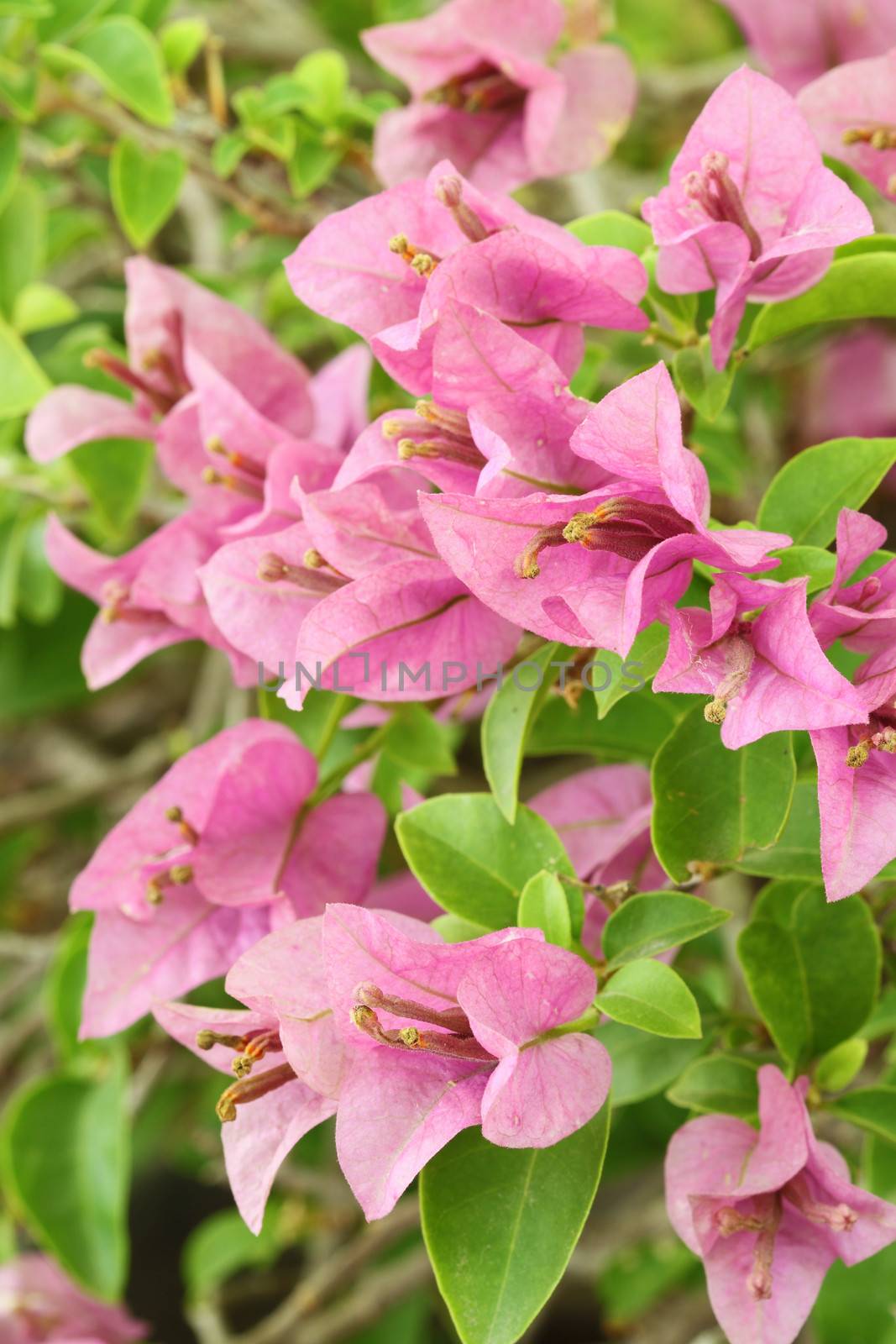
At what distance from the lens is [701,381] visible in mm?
585

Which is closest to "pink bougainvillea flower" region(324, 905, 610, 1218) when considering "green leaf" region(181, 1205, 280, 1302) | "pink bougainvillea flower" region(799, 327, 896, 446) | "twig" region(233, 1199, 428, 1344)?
"twig" region(233, 1199, 428, 1344)

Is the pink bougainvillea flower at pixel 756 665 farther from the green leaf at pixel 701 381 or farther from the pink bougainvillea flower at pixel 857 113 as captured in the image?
the pink bougainvillea flower at pixel 857 113

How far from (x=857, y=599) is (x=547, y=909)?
6.9 inches

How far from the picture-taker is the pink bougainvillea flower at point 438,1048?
18.6 inches

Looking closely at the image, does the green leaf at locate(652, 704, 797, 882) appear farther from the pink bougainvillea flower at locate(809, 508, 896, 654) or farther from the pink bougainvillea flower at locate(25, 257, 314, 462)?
the pink bougainvillea flower at locate(25, 257, 314, 462)

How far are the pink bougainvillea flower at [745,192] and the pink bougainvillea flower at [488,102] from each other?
246mm

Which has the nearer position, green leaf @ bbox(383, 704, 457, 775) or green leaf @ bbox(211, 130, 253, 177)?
green leaf @ bbox(383, 704, 457, 775)

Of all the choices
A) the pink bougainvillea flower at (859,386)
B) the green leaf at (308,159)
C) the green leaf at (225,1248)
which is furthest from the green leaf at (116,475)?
the pink bougainvillea flower at (859,386)

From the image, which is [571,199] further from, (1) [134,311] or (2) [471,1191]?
(2) [471,1191]

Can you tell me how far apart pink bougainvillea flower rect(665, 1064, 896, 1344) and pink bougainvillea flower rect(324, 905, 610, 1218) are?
0.27ft

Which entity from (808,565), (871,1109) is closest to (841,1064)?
(871,1109)

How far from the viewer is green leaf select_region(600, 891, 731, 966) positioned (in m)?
0.53

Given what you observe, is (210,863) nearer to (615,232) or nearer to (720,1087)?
(720,1087)

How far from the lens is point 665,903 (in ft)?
1.79
